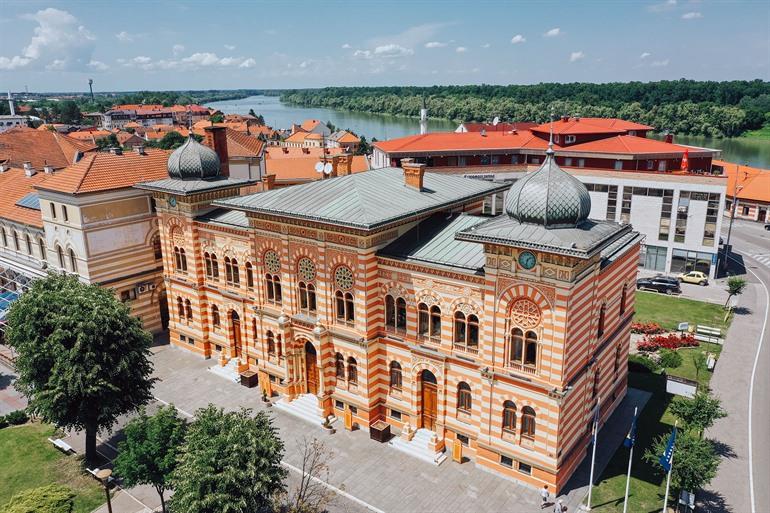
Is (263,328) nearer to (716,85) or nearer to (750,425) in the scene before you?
(750,425)

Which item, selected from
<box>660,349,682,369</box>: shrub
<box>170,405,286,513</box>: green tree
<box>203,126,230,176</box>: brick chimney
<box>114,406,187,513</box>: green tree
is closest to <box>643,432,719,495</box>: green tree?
<box>660,349,682,369</box>: shrub

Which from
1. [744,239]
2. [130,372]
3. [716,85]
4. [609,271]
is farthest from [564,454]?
[716,85]

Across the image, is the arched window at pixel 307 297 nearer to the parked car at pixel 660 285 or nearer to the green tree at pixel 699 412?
the green tree at pixel 699 412

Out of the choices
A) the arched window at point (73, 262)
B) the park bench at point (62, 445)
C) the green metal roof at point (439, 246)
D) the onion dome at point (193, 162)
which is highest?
the onion dome at point (193, 162)

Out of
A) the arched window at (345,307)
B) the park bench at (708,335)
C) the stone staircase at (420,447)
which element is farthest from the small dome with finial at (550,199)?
the park bench at (708,335)

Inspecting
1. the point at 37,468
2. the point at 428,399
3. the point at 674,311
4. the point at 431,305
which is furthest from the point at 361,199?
the point at 674,311

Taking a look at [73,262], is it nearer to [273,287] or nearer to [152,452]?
[273,287]
